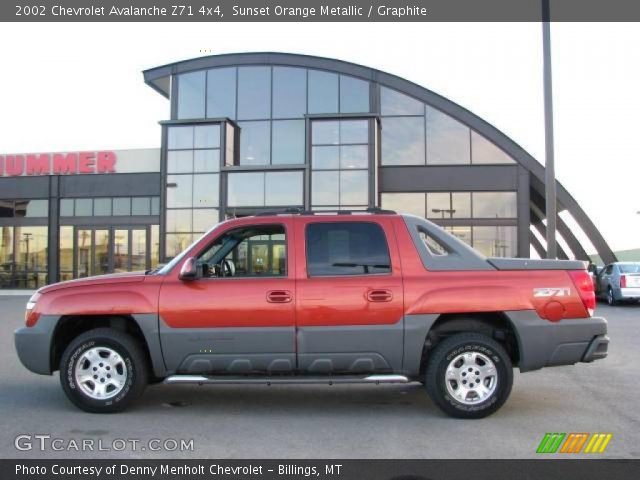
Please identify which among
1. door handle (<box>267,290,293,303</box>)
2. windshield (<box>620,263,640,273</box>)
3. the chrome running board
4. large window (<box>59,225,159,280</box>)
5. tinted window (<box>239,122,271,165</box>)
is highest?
tinted window (<box>239,122,271,165</box>)

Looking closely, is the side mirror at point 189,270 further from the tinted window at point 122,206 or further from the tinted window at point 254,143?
the tinted window at point 122,206

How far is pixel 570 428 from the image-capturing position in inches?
211

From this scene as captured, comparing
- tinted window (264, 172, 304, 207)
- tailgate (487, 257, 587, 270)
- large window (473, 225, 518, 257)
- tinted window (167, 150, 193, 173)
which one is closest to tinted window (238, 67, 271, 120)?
tinted window (167, 150, 193, 173)

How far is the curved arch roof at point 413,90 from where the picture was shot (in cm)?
2544

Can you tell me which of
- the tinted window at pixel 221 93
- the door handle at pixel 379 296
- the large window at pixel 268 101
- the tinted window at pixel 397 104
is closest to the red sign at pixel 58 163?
the large window at pixel 268 101

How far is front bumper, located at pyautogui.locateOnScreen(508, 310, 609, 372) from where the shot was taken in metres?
5.62

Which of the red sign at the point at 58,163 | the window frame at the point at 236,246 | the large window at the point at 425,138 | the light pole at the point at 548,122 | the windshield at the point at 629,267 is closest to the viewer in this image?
the window frame at the point at 236,246

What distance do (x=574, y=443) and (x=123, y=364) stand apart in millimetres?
4156

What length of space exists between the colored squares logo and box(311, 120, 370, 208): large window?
20.5 m

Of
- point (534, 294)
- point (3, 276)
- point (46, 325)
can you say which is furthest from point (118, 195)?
point (534, 294)

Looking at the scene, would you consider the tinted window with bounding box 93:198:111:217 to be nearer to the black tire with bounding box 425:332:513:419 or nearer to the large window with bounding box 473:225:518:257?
the large window with bounding box 473:225:518:257

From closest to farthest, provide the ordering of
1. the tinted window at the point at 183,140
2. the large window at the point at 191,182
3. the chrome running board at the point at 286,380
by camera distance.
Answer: the chrome running board at the point at 286,380 → the large window at the point at 191,182 → the tinted window at the point at 183,140
